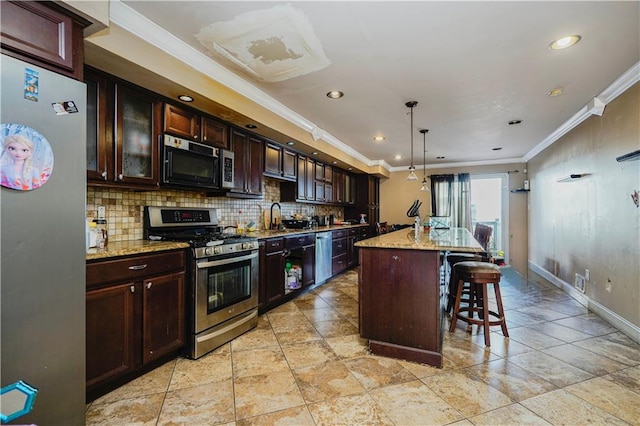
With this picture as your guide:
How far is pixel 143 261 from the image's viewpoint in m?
2.00

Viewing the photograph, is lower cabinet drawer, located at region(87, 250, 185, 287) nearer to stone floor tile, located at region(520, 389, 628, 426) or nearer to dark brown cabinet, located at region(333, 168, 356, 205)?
stone floor tile, located at region(520, 389, 628, 426)

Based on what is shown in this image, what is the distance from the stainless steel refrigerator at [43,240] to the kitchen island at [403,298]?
1910mm

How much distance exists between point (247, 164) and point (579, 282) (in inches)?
177

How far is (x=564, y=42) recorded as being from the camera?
2125 millimetres

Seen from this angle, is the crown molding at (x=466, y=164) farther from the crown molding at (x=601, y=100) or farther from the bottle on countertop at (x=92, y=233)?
the bottle on countertop at (x=92, y=233)

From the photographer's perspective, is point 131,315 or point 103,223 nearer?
point 131,315

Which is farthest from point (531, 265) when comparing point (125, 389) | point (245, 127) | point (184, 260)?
point (125, 389)

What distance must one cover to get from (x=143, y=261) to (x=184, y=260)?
0.34 m

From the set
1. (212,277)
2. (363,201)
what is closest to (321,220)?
(363,201)

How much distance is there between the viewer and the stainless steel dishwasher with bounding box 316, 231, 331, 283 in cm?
450

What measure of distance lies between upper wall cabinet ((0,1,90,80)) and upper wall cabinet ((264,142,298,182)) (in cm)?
232

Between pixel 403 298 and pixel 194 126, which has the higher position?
pixel 194 126

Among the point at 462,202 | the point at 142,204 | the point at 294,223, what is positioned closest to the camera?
the point at 142,204

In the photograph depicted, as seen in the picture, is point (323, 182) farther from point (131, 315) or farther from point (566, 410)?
point (566, 410)
